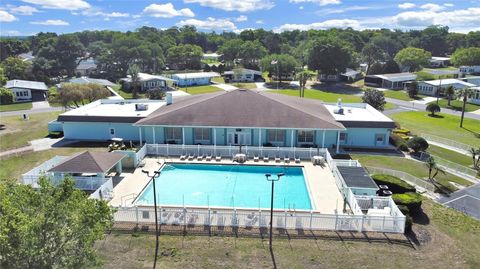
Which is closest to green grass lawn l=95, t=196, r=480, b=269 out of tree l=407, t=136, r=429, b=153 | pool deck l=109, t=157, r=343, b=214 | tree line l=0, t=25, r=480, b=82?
pool deck l=109, t=157, r=343, b=214

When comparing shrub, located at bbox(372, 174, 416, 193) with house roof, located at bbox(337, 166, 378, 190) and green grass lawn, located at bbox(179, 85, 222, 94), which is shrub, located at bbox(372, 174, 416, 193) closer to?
house roof, located at bbox(337, 166, 378, 190)

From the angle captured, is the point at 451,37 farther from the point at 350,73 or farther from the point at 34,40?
the point at 34,40

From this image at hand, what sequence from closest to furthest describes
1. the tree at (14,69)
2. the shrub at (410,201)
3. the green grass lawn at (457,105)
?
the shrub at (410,201) → the green grass lawn at (457,105) → the tree at (14,69)

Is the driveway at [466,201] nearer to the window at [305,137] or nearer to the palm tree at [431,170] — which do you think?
the palm tree at [431,170]

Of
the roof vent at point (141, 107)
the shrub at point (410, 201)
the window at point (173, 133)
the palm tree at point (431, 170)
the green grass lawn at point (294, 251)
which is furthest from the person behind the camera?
the roof vent at point (141, 107)

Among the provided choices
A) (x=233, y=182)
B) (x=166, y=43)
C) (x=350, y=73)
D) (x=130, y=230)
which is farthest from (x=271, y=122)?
(x=166, y=43)

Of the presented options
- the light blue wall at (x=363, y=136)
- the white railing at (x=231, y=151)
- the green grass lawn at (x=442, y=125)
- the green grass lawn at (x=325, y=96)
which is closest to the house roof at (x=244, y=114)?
the white railing at (x=231, y=151)

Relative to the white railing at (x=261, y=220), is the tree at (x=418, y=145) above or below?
above
